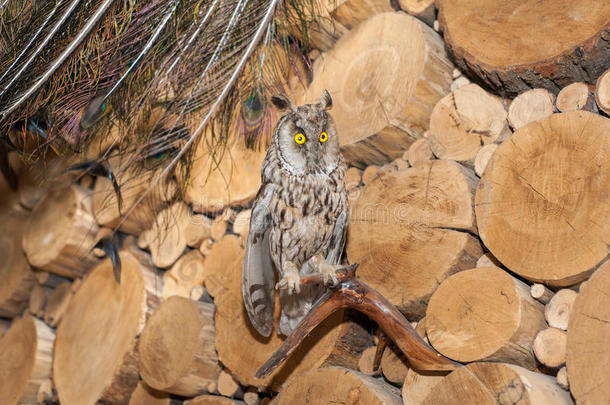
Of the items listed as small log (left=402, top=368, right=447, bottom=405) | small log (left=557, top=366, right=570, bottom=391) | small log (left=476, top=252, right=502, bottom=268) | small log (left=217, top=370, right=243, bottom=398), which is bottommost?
small log (left=217, top=370, right=243, bottom=398)

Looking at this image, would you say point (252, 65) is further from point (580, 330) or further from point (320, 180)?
point (580, 330)

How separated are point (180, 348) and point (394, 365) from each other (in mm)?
740

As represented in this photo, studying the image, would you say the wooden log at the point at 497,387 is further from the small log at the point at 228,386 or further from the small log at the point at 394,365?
the small log at the point at 228,386

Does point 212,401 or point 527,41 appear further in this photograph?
point 212,401

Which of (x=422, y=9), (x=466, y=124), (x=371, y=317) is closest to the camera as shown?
(x=371, y=317)

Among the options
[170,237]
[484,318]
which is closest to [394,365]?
[484,318]

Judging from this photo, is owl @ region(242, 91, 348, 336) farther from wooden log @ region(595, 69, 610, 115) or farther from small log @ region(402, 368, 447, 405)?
wooden log @ region(595, 69, 610, 115)

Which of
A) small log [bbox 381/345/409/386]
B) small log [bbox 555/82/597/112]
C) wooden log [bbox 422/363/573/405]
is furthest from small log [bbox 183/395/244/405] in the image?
small log [bbox 555/82/597/112]

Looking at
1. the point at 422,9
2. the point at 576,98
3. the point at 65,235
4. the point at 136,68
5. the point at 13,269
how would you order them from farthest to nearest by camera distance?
the point at 13,269, the point at 65,235, the point at 422,9, the point at 136,68, the point at 576,98

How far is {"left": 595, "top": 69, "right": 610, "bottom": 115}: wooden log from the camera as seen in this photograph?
1413 millimetres

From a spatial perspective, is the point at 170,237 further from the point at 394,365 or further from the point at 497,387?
the point at 497,387

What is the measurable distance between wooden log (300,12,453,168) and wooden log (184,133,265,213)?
1.03 feet

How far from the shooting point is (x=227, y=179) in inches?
86.7

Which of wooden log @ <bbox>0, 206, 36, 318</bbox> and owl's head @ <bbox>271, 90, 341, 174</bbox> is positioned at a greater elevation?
owl's head @ <bbox>271, 90, 341, 174</bbox>
